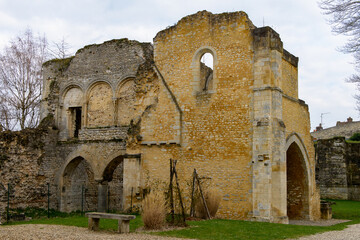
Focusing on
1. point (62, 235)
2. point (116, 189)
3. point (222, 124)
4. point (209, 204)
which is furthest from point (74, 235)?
point (116, 189)

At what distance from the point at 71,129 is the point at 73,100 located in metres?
1.41

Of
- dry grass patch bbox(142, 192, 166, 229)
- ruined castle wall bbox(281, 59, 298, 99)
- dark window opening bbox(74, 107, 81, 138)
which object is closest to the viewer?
dry grass patch bbox(142, 192, 166, 229)

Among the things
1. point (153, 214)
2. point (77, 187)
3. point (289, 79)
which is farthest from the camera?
point (77, 187)

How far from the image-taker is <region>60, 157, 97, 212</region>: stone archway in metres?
19.6

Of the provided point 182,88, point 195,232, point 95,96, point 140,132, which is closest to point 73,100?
point 95,96

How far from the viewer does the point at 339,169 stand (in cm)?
2381

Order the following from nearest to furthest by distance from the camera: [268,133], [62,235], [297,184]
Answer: [62,235], [268,133], [297,184]

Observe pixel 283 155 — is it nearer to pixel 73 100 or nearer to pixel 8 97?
pixel 73 100

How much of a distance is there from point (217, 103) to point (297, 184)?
4645 mm

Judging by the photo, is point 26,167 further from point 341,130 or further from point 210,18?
point 341,130

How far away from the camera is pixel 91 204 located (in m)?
20.8

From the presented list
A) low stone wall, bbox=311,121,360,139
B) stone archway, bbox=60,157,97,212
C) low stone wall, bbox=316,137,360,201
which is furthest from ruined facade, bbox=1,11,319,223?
low stone wall, bbox=311,121,360,139

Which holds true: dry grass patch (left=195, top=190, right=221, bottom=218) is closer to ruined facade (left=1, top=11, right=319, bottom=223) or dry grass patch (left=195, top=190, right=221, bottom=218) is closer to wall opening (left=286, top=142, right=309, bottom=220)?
ruined facade (left=1, top=11, right=319, bottom=223)

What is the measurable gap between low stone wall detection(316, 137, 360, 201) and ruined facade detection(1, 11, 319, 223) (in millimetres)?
8736
